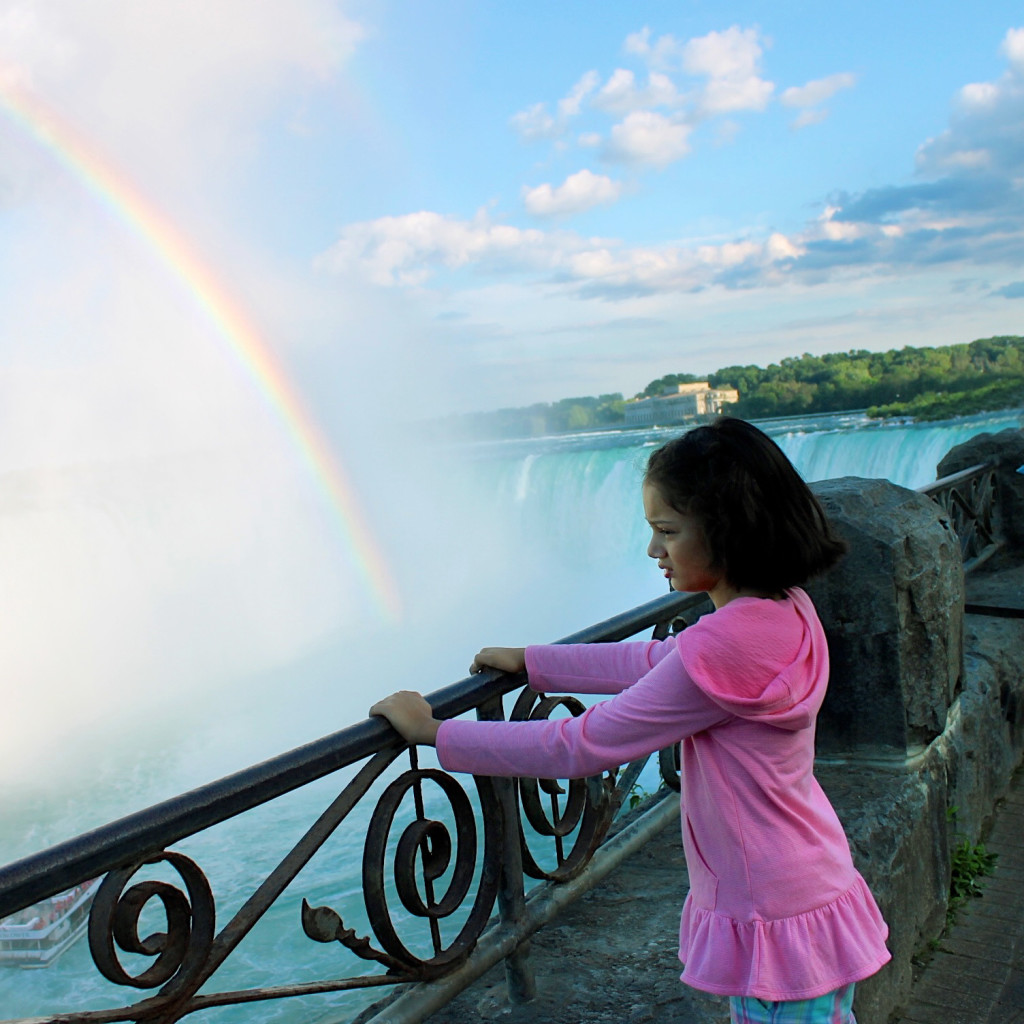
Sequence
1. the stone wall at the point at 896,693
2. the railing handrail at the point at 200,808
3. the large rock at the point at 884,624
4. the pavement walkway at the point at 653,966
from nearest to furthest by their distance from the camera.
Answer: the railing handrail at the point at 200,808 → the pavement walkway at the point at 653,966 → the stone wall at the point at 896,693 → the large rock at the point at 884,624

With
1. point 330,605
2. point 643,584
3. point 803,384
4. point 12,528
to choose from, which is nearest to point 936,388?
point 803,384

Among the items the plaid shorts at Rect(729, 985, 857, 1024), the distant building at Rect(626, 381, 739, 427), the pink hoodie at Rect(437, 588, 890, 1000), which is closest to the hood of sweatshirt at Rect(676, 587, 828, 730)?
the pink hoodie at Rect(437, 588, 890, 1000)

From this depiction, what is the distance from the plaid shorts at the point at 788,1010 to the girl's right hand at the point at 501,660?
67cm

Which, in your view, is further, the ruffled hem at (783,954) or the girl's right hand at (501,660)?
the girl's right hand at (501,660)

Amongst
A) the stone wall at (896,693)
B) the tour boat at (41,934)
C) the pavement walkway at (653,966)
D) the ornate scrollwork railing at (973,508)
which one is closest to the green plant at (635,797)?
the pavement walkway at (653,966)

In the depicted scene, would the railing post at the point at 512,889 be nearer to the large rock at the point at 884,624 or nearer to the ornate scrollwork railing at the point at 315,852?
the ornate scrollwork railing at the point at 315,852

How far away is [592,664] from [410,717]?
0.40 metres

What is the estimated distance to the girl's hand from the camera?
4.96 ft

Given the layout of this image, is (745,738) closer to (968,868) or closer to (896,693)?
(896,693)

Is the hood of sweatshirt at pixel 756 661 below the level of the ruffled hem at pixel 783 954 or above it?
above

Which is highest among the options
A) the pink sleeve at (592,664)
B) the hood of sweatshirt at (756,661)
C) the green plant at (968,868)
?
the hood of sweatshirt at (756,661)

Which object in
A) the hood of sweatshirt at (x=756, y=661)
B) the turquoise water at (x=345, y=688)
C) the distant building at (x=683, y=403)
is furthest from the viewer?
the distant building at (x=683, y=403)

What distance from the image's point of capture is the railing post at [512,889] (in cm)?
183

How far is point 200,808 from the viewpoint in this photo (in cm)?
128
